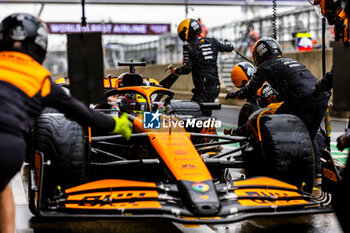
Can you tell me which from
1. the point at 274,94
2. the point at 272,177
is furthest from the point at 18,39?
the point at 274,94

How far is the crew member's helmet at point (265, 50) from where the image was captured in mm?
6336

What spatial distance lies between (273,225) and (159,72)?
214 inches

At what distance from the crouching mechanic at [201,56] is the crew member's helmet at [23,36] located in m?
A: 5.69

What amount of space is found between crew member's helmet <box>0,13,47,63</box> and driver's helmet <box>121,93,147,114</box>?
9.23 ft

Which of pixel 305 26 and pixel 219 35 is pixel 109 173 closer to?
pixel 305 26

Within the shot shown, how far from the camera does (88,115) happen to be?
343cm

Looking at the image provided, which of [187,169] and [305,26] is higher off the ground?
[305,26]

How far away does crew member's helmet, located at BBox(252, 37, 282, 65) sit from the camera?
20.8ft

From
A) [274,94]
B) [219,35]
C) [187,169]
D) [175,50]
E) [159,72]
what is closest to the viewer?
[187,169]

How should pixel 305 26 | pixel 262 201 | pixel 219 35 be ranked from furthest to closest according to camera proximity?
pixel 219 35 → pixel 305 26 → pixel 262 201

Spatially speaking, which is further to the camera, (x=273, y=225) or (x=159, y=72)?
(x=159, y=72)

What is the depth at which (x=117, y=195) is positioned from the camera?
400cm

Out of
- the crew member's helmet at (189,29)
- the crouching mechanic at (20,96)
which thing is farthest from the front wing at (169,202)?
the crew member's helmet at (189,29)

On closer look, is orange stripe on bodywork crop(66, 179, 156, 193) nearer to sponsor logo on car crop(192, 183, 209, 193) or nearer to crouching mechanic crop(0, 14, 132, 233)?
sponsor logo on car crop(192, 183, 209, 193)
